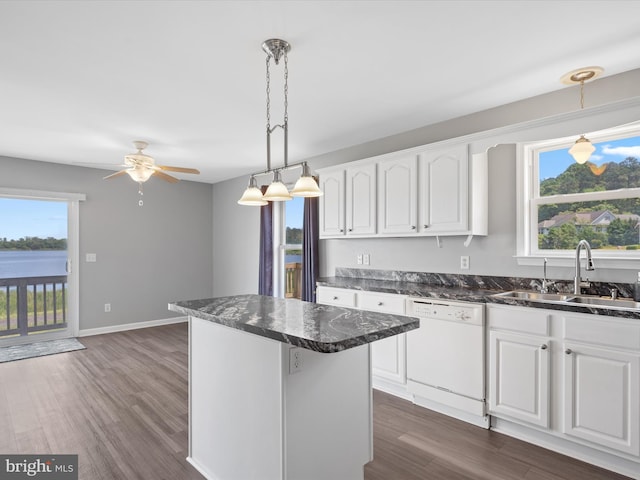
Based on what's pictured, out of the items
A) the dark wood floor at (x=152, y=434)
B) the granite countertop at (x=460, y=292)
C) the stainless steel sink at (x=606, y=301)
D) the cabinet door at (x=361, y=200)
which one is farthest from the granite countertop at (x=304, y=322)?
the cabinet door at (x=361, y=200)

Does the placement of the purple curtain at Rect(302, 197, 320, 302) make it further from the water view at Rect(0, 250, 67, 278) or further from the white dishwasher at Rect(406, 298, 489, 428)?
the water view at Rect(0, 250, 67, 278)

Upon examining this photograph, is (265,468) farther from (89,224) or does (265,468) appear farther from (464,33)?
(89,224)

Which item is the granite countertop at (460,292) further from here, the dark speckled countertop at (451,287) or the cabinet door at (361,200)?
the cabinet door at (361,200)

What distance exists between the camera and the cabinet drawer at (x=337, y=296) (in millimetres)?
3636

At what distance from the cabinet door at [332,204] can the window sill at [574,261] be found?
5.98 feet

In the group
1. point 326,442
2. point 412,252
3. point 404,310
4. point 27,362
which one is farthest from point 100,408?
point 412,252

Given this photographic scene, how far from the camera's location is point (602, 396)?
220 centimetres

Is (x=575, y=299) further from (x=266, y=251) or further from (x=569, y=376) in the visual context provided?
(x=266, y=251)

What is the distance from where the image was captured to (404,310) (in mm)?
3229

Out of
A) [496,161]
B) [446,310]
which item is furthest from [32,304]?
[496,161]

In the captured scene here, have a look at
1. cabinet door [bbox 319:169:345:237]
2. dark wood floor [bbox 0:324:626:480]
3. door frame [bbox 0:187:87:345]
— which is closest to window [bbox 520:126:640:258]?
dark wood floor [bbox 0:324:626:480]

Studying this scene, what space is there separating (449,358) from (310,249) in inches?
91.8

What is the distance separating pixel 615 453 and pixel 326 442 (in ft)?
5.89

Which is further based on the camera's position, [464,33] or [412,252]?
[412,252]
